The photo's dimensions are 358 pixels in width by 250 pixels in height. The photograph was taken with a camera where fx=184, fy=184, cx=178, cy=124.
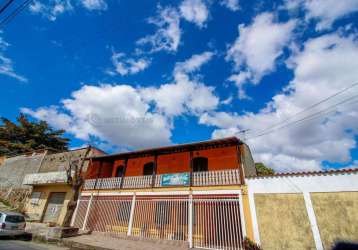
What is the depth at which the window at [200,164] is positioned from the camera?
42.9 feet

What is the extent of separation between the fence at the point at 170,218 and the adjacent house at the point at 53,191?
274cm

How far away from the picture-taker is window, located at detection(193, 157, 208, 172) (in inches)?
515

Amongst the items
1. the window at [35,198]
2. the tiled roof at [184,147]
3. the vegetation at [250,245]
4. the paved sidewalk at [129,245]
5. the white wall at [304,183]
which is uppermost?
the tiled roof at [184,147]

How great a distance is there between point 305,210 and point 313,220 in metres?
0.39

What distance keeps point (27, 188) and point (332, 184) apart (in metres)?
22.6

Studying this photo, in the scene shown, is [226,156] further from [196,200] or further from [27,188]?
[27,188]

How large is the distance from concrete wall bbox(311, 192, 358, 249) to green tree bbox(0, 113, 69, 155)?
30.1 meters

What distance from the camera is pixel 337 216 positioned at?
6.69 metres

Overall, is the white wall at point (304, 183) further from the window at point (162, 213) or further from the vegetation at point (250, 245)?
the window at point (162, 213)

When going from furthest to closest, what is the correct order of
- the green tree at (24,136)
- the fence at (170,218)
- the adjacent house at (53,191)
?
the green tree at (24,136) → the adjacent house at (53,191) → the fence at (170,218)

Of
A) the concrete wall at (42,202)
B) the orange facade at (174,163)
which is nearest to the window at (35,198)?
the concrete wall at (42,202)

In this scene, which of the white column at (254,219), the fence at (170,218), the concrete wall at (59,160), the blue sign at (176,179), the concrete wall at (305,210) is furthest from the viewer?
the concrete wall at (59,160)

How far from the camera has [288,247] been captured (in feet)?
23.1

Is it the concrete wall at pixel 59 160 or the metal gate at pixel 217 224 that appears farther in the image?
the concrete wall at pixel 59 160
